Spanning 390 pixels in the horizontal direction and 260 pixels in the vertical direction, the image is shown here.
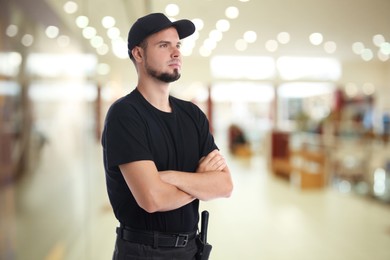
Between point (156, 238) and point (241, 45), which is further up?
point (241, 45)

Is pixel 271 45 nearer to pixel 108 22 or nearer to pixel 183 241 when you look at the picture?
pixel 108 22

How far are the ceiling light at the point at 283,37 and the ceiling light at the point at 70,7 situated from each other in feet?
4.68

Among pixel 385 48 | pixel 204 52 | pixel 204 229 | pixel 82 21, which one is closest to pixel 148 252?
pixel 204 229

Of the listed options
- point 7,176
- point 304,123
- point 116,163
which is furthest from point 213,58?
point 304,123

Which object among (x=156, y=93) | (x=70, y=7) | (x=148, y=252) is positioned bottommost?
(x=148, y=252)

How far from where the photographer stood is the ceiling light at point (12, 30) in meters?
3.33

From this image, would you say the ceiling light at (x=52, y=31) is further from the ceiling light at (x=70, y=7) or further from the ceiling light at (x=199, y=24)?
the ceiling light at (x=199, y=24)

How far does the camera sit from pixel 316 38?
7.66ft

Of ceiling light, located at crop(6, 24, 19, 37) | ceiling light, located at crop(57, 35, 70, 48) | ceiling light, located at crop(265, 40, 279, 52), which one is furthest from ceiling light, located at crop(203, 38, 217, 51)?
ceiling light, located at crop(6, 24, 19, 37)

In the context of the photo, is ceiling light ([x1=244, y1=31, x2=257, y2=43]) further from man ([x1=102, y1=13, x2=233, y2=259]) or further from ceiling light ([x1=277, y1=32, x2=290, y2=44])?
man ([x1=102, y1=13, x2=233, y2=259])

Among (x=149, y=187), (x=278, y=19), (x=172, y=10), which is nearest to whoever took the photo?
(x=149, y=187)

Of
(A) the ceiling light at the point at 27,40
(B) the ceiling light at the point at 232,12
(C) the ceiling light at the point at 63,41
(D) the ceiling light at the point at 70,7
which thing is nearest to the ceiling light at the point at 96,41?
(D) the ceiling light at the point at 70,7

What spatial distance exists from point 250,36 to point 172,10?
545mm

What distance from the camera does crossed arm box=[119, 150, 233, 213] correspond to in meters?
1.24
